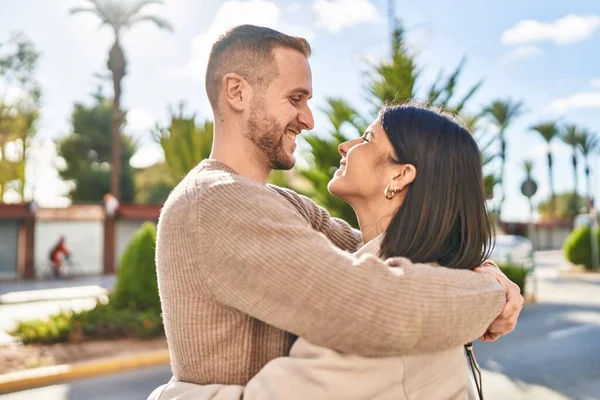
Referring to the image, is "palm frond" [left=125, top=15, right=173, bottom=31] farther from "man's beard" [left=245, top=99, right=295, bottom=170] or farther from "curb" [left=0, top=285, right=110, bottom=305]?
"man's beard" [left=245, top=99, right=295, bottom=170]

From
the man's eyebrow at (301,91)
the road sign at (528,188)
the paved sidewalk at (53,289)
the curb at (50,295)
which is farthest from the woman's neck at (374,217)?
the paved sidewalk at (53,289)

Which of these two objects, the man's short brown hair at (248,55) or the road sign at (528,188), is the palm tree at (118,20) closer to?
the road sign at (528,188)

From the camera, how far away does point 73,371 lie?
280 inches

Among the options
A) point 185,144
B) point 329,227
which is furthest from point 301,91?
point 185,144

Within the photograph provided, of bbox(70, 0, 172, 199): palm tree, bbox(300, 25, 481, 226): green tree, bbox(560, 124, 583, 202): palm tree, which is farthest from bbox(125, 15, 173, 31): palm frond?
bbox(560, 124, 583, 202): palm tree

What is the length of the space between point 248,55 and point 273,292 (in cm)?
111

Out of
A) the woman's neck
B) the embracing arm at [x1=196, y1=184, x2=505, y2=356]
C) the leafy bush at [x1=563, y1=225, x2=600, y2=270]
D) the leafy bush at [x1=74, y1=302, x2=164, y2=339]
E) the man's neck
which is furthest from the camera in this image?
the leafy bush at [x1=563, y1=225, x2=600, y2=270]

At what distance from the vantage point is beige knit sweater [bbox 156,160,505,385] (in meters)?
1.23

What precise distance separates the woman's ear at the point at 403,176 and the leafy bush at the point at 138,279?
809 centimetres

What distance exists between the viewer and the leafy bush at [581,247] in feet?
79.3

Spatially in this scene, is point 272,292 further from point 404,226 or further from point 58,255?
point 58,255

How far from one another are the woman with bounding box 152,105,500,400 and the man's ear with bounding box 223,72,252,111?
41cm

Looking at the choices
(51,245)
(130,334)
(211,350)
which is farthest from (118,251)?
(211,350)

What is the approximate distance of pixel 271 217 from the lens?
1331mm
